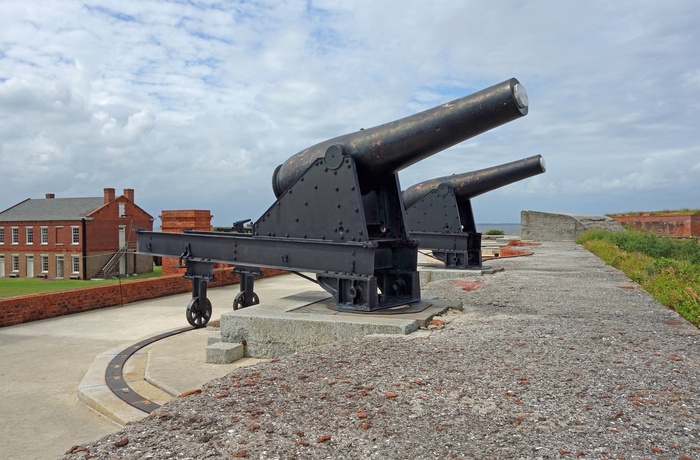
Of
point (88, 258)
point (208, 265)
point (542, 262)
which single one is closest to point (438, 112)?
point (208, 265)

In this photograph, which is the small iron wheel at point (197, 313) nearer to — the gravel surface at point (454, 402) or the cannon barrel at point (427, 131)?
the cannon barrel at point (427, 131)

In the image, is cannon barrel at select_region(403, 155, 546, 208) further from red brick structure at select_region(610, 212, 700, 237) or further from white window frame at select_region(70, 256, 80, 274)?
white window frame at select_region(70, 256, 80, 274)

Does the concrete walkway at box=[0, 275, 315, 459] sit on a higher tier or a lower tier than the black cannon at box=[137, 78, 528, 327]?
lower

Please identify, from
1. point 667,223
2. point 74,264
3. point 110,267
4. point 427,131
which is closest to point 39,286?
point 74,264

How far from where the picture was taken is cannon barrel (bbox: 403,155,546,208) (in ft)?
33.8

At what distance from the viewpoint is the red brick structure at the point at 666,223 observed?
1019 inches

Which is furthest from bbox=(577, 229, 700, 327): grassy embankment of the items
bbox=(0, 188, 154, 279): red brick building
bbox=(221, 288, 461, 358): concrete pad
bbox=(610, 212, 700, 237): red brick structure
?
bbox=(0, 188, 154, 279): red brick building

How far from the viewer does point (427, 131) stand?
5.43m

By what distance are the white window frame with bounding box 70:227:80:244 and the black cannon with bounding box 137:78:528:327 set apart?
36.2m

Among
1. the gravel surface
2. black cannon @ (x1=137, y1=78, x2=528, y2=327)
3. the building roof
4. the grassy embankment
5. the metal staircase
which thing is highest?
the building roof

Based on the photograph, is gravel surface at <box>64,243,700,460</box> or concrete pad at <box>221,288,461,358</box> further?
concrete pad at <box>221,288,461,358</box>

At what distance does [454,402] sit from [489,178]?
311 inches

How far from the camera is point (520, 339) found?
4500 mm

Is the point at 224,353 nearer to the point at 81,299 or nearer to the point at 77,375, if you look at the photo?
the point at 77,375
